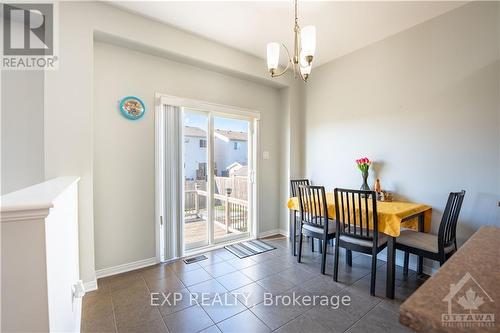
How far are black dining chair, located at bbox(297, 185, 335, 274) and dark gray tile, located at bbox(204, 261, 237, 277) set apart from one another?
871 millimetres

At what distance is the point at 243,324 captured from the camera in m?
1.71

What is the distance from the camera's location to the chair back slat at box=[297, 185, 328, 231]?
247 cm

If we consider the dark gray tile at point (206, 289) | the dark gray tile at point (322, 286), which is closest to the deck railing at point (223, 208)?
the dark gray tile at point (206, 289)

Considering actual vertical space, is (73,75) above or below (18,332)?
above

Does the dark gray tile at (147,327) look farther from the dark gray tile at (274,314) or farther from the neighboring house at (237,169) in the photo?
the neighboring house at (237,169)

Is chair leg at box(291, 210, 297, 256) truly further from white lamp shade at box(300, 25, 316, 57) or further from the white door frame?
white lamp shade at box(300, 25, 316, 57)

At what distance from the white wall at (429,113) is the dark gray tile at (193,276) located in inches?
86.9

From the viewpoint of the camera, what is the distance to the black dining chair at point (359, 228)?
2.08 meters

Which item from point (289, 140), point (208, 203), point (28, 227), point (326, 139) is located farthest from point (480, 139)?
point (28, 227)

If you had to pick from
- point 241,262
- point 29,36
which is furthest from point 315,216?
point 29,36

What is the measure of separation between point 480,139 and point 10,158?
463 cm

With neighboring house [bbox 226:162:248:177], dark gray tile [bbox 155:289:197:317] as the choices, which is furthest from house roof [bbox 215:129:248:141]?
dark gray tile [bbox 155:289:197:317]

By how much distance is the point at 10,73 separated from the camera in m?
2.18

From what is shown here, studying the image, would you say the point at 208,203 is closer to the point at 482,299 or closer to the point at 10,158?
the point at 10,158
